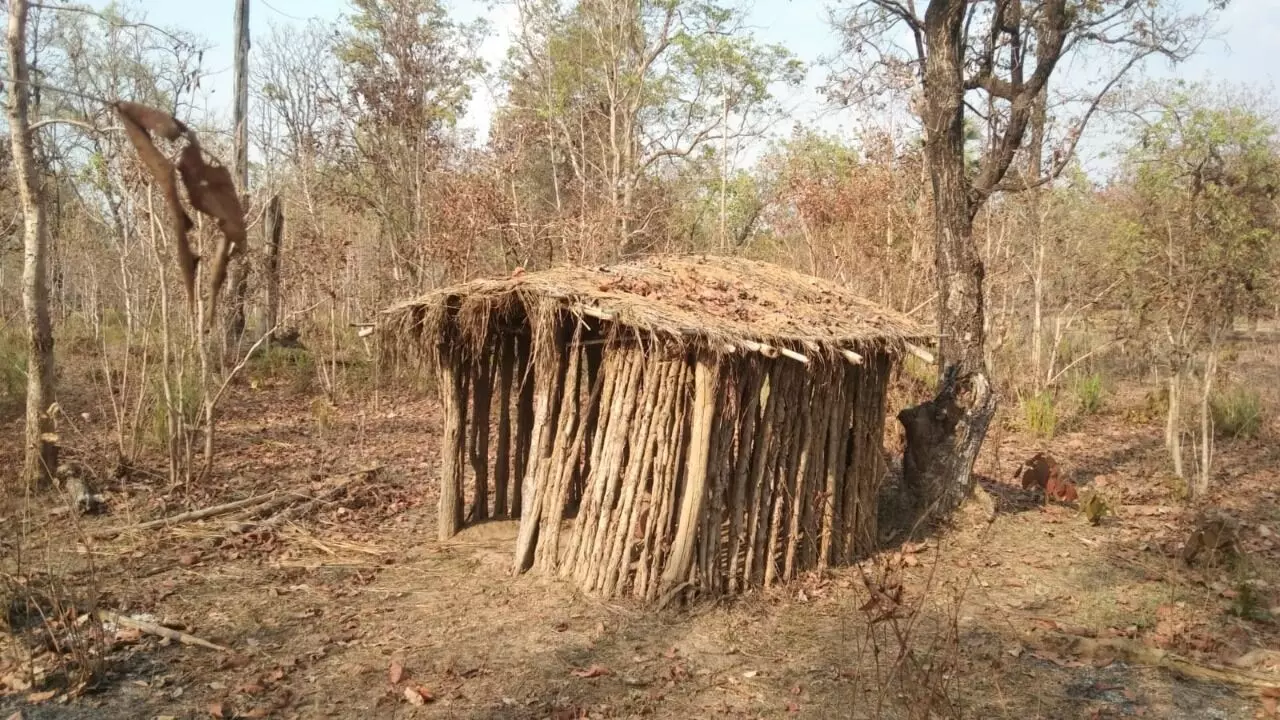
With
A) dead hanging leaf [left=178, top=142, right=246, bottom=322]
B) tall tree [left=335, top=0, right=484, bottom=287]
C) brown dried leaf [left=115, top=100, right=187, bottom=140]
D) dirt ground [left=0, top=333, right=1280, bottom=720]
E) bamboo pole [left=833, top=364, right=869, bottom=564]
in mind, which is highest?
tall tree [left=335, top=0, right=484, bottom=287]

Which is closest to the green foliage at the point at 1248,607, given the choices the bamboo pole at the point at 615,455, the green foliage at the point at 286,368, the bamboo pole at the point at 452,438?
the bamboo pole at the point at 615,455

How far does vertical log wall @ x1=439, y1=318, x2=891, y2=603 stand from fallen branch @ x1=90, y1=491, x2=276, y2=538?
2044 mm

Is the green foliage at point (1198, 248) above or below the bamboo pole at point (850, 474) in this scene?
above

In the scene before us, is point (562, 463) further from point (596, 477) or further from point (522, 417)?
point (522, 417)

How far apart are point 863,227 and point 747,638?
888cm

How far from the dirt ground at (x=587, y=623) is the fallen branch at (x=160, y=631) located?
0.05 m

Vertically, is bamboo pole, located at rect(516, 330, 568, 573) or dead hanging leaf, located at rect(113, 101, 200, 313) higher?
dead hanging leaf, located at rect(113, 101, 200, 313)

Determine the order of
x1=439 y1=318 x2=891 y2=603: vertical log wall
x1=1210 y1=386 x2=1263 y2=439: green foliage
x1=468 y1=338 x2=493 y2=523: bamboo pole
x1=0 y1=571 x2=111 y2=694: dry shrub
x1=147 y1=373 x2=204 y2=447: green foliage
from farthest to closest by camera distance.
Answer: x1=1210 y1=386 x2=1263 y2=439: green foliage
x1=147 y1=373 x2=204 y2=447: green foliage
x1=468 y1=338 x2=493 y2=523: bamboo pole
x1=439 y1=318 x2=891 y2=603: vertical log wall
x1=0 y1=571 x2=111 y2=694: dry shrub

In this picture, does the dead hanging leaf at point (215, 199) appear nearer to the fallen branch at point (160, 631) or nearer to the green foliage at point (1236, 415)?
the fallen branch at point (160, 631)

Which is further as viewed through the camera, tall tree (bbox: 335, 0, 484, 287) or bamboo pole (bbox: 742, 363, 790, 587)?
tall tree (bbox: 335, 0, 484, 287)

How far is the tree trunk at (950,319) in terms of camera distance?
24.7 ft

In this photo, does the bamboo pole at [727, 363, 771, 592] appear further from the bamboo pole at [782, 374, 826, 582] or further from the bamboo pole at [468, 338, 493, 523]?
the bamboo pole at [468, 338, 493, 523]

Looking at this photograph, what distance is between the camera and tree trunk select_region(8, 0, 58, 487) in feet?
22.4

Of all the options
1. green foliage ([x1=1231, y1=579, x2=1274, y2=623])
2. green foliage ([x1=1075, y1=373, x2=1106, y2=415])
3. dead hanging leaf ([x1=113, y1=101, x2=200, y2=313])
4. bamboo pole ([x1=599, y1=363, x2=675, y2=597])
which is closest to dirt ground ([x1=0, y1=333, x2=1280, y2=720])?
green foliage ([x1=1231, y1=579, x2=1274, y2=623])
